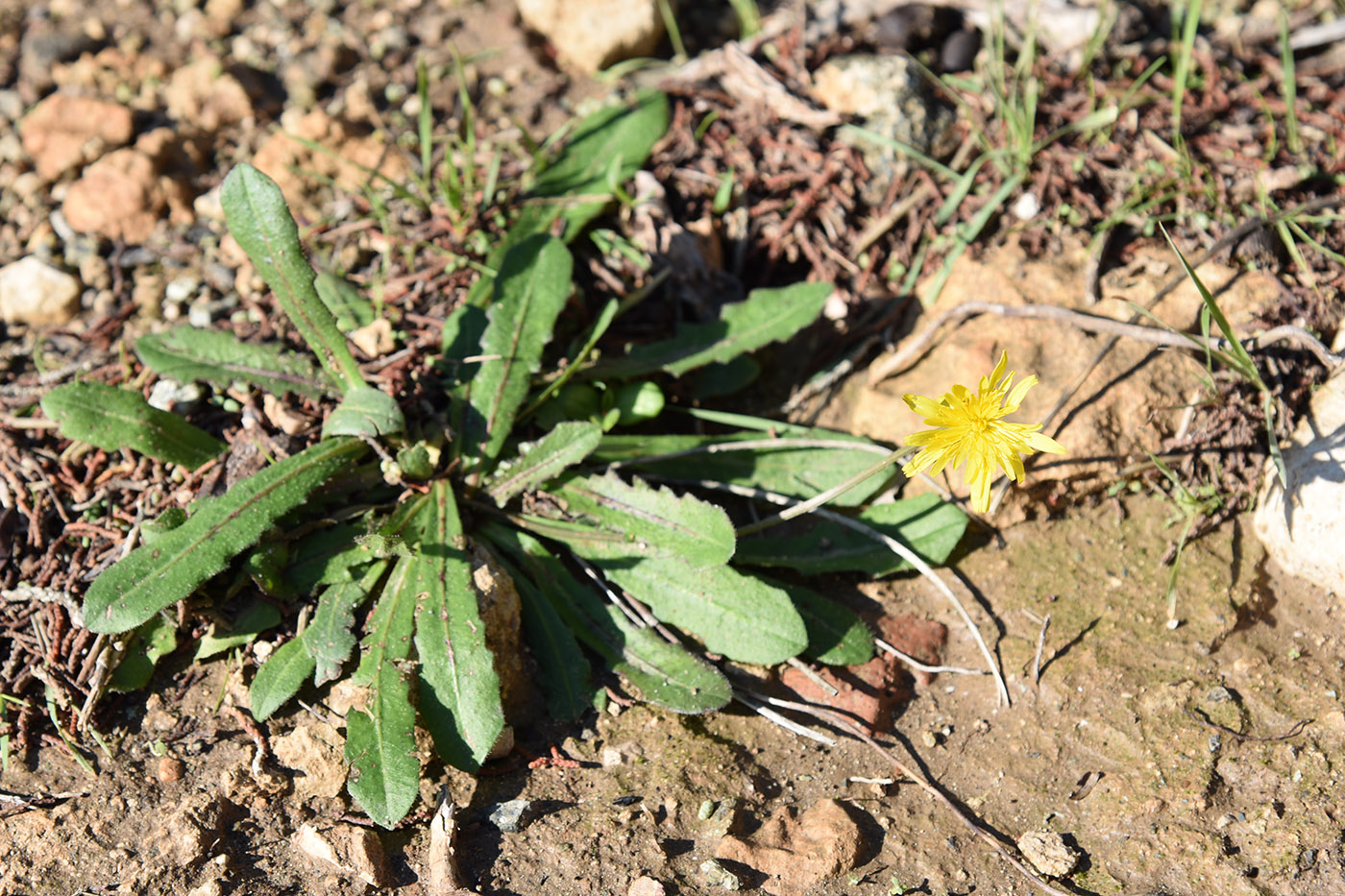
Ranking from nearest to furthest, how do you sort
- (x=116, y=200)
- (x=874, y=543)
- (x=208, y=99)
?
1. (x=874, y=543)
2. (x=116, y=200)
3. (x=208, y=99)

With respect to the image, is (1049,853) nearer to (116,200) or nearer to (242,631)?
(242,631)

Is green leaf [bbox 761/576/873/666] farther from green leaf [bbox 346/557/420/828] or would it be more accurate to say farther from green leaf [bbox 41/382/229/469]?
green leaf [bbox 41/382/229/469]

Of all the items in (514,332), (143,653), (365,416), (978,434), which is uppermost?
(978,434)

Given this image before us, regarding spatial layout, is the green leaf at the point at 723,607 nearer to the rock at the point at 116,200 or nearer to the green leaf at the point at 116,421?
the green leaf at the point at 116,421

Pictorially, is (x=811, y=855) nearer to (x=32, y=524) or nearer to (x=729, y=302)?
(x=729, y=302)

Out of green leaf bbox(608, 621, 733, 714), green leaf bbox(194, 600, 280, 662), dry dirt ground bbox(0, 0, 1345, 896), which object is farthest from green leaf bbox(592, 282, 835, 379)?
green leaf bbox(194, 600, 280, 662)

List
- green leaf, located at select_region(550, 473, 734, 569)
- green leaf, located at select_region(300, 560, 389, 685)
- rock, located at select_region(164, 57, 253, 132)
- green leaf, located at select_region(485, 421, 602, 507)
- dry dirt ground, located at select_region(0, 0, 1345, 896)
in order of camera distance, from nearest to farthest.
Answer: dry dirt ground, located at select_region(0, 0, 1345, 896) < green leaf, located at select_region(300, 560, 389, 685) < green leaf, located at select_region(550, 473, 734, 569) < green leaf, located at select_region(485, 421, 602, 507) < rock, located at select_region(164, 57, 253, 132)

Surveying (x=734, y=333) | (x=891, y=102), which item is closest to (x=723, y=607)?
(x=734, y=333)
